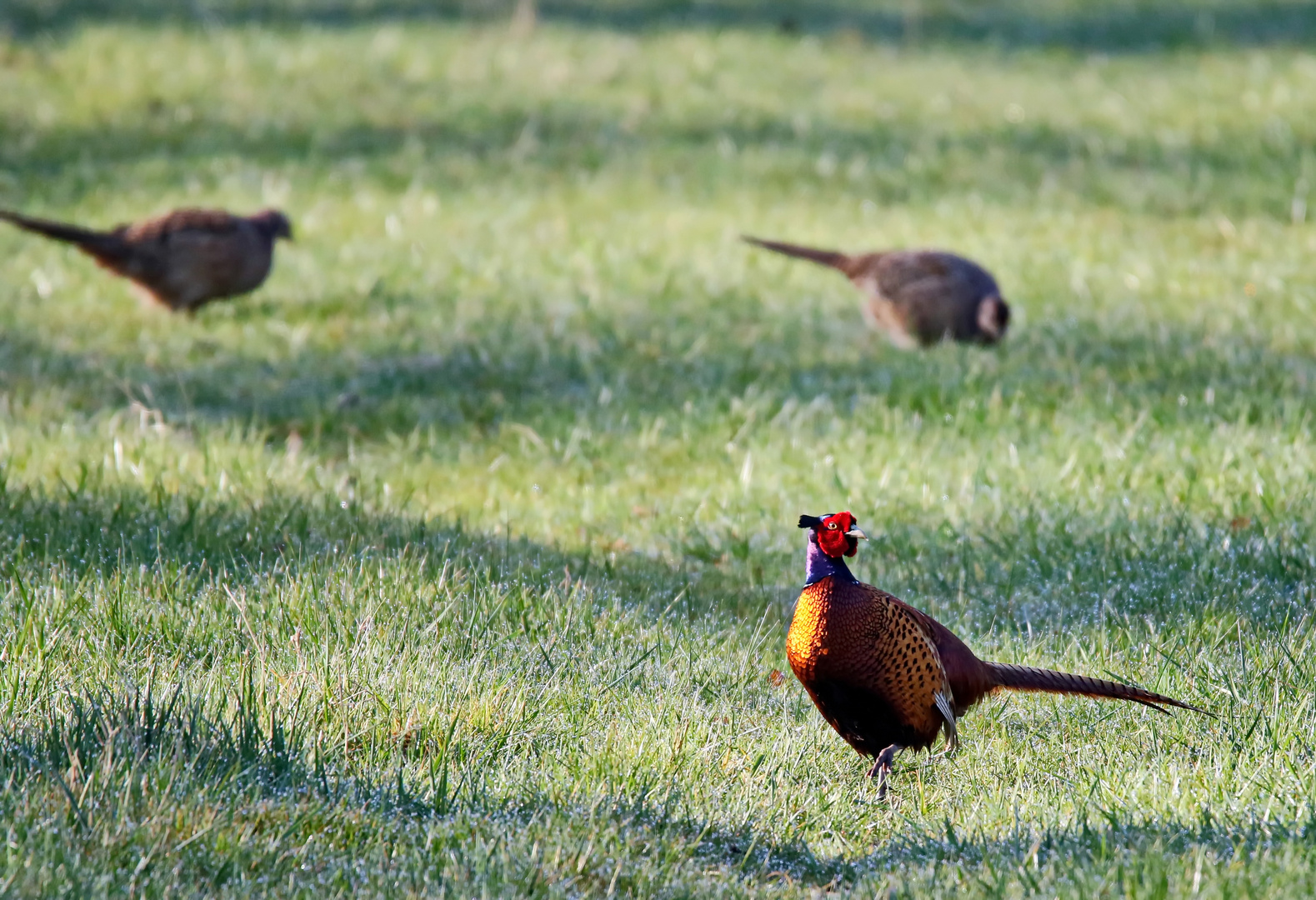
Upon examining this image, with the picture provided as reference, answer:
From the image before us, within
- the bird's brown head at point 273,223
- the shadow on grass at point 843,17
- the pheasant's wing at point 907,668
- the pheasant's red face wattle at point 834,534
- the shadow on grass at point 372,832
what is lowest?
the shadow on grass at point 372,832

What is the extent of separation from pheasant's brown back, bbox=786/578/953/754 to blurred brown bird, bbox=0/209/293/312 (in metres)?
6.45

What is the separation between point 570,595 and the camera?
16.3 ft

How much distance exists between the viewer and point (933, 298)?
8648 mm

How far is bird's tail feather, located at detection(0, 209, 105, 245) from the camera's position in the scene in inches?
330

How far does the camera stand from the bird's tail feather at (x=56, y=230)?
8391 millimetres

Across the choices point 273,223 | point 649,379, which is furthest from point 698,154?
point 649,379

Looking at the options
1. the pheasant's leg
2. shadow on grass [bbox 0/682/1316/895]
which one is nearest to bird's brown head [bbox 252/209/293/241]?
shadow on grass [bbox 0/682/1316/895]

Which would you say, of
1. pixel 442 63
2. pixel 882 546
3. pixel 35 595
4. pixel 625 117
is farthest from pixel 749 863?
pixel 442 63

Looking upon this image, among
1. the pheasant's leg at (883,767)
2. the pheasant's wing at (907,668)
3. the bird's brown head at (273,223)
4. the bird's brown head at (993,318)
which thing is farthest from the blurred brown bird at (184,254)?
the pheasant's leg at (883,767)

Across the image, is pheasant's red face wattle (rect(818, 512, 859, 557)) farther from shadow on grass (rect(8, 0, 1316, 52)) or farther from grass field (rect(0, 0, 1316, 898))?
shadow on grass (rect(8, 0, 1316, 52))

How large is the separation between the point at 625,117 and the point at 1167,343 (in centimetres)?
710

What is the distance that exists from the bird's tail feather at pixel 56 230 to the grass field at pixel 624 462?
625 mm

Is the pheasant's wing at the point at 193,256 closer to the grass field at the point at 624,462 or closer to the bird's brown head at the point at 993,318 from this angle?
the grass field at the point at 624,462

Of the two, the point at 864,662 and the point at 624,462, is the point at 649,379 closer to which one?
the point at 624,462
